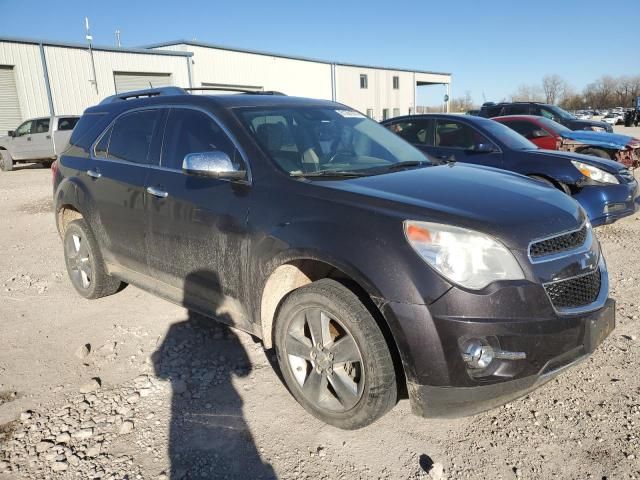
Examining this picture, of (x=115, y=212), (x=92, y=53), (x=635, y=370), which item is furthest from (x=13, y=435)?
(x=92, y=53)

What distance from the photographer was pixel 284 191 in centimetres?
283

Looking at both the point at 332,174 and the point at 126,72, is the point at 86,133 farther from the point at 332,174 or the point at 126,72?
the point at 126,72

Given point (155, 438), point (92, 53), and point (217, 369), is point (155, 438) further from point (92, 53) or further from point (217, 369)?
point (92, 53)

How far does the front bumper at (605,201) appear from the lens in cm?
619

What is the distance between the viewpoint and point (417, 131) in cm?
786

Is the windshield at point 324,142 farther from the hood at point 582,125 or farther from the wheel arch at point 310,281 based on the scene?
the hood at point 582,125

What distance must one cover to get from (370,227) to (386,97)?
153 ft

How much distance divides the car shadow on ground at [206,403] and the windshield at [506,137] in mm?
4905

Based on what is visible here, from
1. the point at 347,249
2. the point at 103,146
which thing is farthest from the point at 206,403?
the point at 103,146

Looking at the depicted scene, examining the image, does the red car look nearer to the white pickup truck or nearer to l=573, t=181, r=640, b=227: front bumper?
l=573, t=181, r=640, b=227: front bumper

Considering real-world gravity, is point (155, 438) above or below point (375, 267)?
below

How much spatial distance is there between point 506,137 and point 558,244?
5.03 metres

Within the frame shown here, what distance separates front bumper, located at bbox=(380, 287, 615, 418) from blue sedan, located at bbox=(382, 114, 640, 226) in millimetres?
3560

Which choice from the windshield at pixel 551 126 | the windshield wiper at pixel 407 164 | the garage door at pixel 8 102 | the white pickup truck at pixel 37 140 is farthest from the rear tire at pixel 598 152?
the garage door at pixel 8 102
